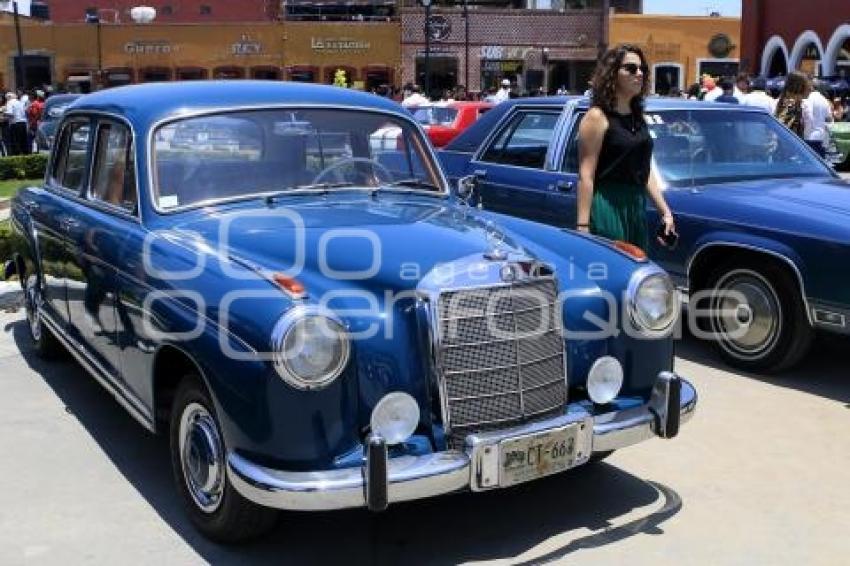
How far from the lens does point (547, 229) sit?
14.4 feet

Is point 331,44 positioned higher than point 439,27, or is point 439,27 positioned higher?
point 439,27

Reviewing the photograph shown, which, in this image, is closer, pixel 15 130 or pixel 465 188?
pixel 465 188

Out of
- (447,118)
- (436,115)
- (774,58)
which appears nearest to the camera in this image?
(447,118)

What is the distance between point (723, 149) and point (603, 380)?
3.29 meters

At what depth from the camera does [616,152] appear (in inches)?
196

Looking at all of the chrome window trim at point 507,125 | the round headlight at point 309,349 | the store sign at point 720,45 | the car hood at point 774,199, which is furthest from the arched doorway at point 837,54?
the round headlight at point 309,349

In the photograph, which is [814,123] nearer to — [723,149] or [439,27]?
[723,149]

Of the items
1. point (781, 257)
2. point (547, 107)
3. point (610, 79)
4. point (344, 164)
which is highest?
point (610, 79)

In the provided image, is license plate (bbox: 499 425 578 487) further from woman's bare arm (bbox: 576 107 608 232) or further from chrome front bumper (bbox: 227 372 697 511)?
woman's bare arm (bbox: 576 107 608 232)

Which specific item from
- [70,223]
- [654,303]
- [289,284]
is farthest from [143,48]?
[289,284]

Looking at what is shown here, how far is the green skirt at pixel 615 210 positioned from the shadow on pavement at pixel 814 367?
4.58ft

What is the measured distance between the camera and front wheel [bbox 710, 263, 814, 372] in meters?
5.55

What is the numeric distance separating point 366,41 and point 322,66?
246cm

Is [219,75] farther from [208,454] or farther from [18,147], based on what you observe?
[208,454]
